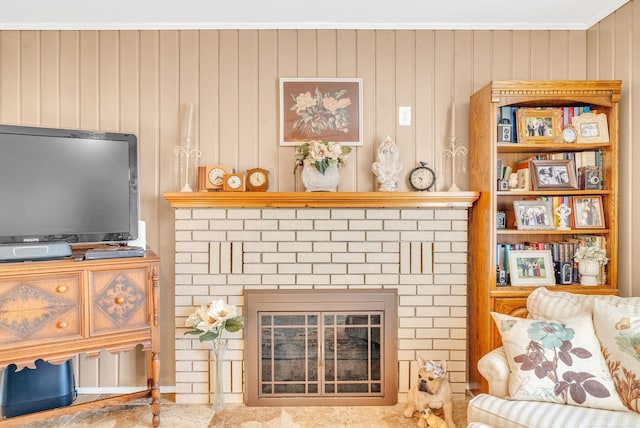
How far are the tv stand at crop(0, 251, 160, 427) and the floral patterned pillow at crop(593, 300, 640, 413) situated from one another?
7.42 feet

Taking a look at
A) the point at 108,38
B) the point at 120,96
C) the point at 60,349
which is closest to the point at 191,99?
the point at 120,96

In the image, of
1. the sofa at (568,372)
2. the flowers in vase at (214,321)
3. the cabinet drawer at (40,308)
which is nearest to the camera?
the sofa at (568,372)

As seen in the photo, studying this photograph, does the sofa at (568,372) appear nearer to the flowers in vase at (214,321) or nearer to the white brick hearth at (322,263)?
the white brick hearth at (322,263)

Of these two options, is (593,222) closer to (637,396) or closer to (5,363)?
(637,396)

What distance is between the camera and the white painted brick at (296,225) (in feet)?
8.70

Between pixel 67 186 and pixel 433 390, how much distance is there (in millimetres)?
2339

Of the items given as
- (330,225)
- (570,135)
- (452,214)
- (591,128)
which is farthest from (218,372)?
(591,128)

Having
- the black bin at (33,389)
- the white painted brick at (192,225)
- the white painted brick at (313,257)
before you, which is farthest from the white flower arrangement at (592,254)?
the black bin at (33,389)

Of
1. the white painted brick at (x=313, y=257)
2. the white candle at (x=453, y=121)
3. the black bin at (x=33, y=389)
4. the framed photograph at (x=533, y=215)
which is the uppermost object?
the white candle at (x=453, y=121)

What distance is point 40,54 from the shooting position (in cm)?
274

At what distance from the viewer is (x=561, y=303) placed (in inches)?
85.2

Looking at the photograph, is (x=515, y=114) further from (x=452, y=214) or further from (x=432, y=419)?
(x=432, y=419)

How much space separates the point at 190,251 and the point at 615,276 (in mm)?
2591
